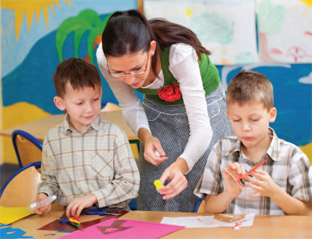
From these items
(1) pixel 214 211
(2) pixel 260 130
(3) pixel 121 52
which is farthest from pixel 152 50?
(1) pixel 214 211

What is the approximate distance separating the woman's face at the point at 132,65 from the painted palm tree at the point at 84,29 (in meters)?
2.54

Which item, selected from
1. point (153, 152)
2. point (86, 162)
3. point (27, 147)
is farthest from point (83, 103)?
point (27, 147)

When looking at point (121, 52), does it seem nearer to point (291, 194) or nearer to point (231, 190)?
Answer: point (231, 190)

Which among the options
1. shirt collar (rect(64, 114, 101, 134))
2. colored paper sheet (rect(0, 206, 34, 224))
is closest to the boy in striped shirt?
shirt collar (rect(64, 114, 101, 134))

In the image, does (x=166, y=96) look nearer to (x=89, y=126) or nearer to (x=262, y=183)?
(x=89, y=126)

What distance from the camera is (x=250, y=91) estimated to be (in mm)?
1300

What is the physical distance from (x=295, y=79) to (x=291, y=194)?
Result: 244 cm

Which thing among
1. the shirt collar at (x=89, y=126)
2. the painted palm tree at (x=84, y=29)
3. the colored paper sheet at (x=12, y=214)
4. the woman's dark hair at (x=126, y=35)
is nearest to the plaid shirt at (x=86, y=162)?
the shirt collar at (x=89, y=126)

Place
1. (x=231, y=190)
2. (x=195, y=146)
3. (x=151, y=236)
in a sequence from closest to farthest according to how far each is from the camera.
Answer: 1. (x=151, y=236)
2. (x=231, y=190)
3. (x=195, y=146)

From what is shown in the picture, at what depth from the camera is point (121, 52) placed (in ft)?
4.40

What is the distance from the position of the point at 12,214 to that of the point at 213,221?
68cm

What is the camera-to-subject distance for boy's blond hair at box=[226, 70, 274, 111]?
1.29m

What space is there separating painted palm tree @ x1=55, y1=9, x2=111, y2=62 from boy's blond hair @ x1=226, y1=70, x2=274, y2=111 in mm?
2712

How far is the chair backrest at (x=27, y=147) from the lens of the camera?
2078 millimetres
